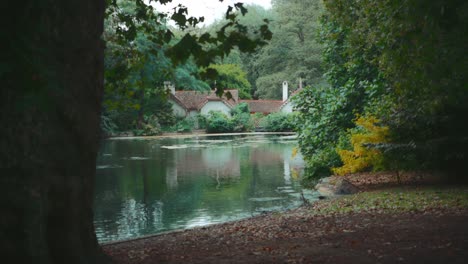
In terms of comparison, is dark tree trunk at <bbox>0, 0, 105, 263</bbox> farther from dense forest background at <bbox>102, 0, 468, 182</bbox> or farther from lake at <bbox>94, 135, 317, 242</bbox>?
lake at <bbox>94, 135, 317, 242</bbox>

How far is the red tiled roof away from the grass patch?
62942mm

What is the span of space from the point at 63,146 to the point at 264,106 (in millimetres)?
72317

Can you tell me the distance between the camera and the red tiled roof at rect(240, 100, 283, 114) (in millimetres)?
76625

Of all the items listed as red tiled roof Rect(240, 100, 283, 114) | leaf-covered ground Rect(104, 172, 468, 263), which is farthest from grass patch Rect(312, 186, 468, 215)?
red tiled roof Rect(240, 100, 283, 114)

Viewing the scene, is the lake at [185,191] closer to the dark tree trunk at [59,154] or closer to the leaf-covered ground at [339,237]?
the leaf-covered ground at [339,237]

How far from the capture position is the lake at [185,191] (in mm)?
13164

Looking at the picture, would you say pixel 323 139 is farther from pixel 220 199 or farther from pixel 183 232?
pixel 183 232

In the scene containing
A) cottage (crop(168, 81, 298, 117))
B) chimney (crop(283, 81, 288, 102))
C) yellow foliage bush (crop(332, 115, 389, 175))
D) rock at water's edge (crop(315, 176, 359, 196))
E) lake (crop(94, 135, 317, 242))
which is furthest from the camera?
chimney (crop(283, 81, 288, 102))

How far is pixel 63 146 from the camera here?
542cm

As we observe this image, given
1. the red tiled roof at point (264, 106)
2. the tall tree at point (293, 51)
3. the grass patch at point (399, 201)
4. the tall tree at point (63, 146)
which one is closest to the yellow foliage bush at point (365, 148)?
the grass patch at point (399, 201)

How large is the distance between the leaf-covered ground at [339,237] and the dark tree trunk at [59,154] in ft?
4.57

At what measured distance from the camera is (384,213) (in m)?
10.1

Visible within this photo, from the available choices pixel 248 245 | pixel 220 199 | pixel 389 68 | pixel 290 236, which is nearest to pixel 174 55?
pixel 248 245

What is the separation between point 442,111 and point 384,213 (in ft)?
13.0
